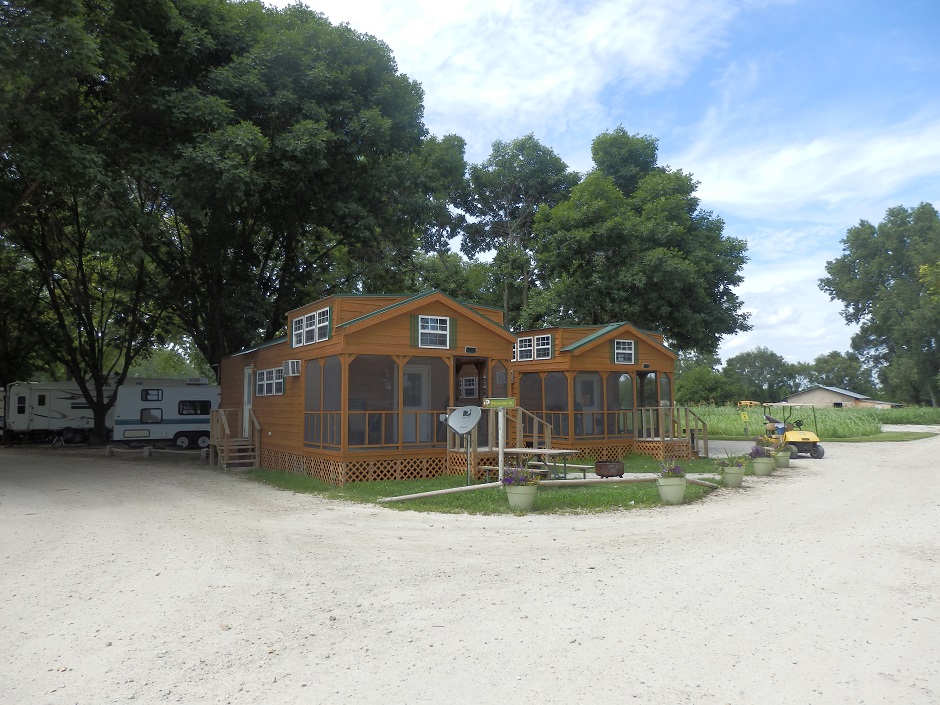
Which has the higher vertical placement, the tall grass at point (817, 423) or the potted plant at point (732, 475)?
the tall grass at point (817, 423)

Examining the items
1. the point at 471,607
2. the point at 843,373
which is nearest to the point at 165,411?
the point at 471,607

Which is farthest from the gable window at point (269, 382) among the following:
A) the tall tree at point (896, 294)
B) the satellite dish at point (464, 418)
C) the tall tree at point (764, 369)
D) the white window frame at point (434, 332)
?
the tall tree at point (764, 369)

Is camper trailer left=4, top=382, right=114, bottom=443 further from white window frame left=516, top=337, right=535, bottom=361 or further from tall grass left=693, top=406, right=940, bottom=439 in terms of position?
tall grass left=693, top=406, right=940, bottom=439

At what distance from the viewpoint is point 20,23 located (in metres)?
12.7

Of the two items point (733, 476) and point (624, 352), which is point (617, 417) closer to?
point (624, 352)

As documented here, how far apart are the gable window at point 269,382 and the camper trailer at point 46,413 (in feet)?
49.0

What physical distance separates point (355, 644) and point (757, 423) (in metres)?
33.6

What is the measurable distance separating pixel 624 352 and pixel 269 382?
1052 centimetres

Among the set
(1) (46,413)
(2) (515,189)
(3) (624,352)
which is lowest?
(1) (46,413)

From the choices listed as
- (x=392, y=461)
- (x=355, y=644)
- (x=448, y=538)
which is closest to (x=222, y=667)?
(x=355, y=644)

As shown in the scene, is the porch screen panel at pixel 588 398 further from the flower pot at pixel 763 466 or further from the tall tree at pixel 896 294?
the tall tree at pixel 896 294

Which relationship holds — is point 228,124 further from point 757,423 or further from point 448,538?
point 757,423

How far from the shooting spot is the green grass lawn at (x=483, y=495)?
1086 cm

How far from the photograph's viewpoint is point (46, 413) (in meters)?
29.2
